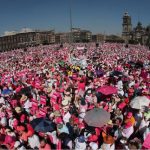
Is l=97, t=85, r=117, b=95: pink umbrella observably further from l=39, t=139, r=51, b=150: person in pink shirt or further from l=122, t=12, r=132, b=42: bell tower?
l=122, t=12, r=132, b=42: bell tower

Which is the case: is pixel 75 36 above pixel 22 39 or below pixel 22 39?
above

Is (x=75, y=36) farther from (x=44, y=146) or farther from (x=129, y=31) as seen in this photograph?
(x=44, y=146)

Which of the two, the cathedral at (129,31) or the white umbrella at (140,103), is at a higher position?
the cathedral at (129,31)

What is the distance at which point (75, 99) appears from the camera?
12383 mm

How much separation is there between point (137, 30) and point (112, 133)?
481 feet

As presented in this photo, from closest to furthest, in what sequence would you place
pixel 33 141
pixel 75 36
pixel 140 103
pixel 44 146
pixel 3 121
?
pixel 44 146
pixel 33 141
pixel 140 103
pixel 3 121
pixel 75 36

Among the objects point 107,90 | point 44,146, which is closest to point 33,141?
point 44,146

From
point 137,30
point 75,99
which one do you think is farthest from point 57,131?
point 137,30

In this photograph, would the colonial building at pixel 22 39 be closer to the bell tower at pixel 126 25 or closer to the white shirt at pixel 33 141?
the bell tower at pixel 126 25

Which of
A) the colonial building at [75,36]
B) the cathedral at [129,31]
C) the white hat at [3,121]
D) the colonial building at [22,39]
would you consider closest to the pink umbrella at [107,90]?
the white hat at [3,121]

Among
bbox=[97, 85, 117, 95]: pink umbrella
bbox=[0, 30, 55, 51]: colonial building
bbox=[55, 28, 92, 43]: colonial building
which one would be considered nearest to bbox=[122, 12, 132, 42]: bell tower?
bbox=[55, 28, 92, 43]: colonial building

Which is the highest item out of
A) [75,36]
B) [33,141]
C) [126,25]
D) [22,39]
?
[126,25]

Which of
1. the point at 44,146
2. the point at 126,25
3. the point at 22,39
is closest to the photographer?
the point at 44,146

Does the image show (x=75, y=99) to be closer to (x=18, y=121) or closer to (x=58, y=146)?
(x=18, y=121)
